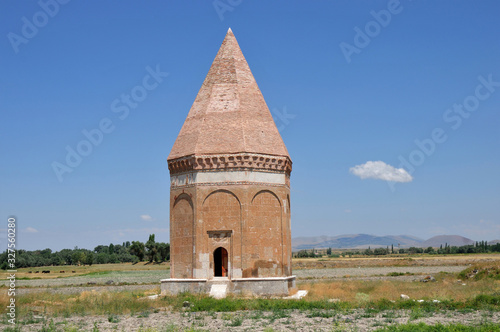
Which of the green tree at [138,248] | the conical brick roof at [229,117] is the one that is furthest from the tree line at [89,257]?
the conical brick roof at [229,117]

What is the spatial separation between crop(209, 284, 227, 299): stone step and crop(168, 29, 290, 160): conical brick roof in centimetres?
482

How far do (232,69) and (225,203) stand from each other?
585 cm

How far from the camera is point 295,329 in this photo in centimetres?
1173

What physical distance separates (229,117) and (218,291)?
21.6 ft

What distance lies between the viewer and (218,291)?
17.1m

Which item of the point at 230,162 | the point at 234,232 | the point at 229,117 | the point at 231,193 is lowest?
the point at 234,232

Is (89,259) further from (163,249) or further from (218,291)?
(218,291)

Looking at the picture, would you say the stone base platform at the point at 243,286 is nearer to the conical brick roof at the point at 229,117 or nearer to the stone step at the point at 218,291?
the stone step at the point at 218,291

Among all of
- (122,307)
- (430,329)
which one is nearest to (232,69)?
(122,307)

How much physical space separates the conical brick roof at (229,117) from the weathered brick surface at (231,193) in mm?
41

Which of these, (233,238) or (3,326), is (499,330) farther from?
(3,326)

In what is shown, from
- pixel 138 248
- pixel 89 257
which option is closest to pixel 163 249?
pixel 138 248

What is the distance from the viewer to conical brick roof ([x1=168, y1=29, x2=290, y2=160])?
724 inches

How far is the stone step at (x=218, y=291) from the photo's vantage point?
1687cm
